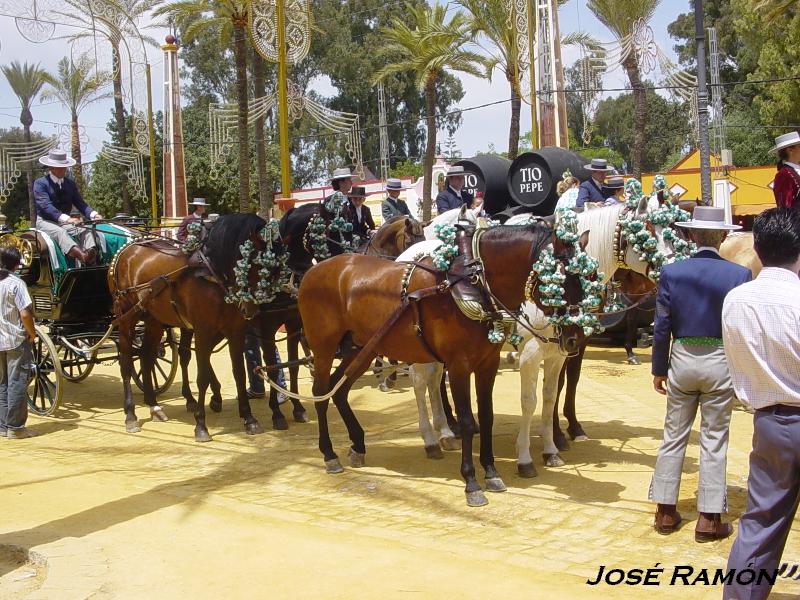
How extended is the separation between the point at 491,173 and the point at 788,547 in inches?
361

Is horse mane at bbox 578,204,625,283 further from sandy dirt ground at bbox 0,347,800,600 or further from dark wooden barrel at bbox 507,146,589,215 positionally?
dark wooden barrel at bbox 507,146,589,215

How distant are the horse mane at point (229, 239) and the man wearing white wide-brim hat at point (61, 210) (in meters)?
2.35

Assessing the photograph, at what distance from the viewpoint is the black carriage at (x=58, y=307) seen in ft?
34.5

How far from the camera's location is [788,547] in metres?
5.23

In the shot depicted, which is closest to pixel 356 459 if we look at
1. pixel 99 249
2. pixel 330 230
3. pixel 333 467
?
pixel 333 467

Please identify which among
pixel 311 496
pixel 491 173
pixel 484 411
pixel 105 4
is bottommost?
pixel 311 496

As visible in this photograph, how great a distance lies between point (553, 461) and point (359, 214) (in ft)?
13.3

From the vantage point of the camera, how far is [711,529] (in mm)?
5488

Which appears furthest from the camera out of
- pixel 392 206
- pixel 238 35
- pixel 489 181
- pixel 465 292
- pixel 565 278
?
pixel 238 35

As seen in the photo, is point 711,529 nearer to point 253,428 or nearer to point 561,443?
point 561,443

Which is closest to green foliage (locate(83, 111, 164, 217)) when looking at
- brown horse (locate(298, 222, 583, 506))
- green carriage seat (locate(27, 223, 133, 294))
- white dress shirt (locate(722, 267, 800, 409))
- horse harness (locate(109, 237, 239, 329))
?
green carriage seat (locate(27, 223, 133, 294))

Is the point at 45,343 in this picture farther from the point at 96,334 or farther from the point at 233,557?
the point at 233,557

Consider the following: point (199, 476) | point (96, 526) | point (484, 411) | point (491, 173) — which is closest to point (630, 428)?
point (484, 411)

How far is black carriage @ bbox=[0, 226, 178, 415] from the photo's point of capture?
10.5 metres
